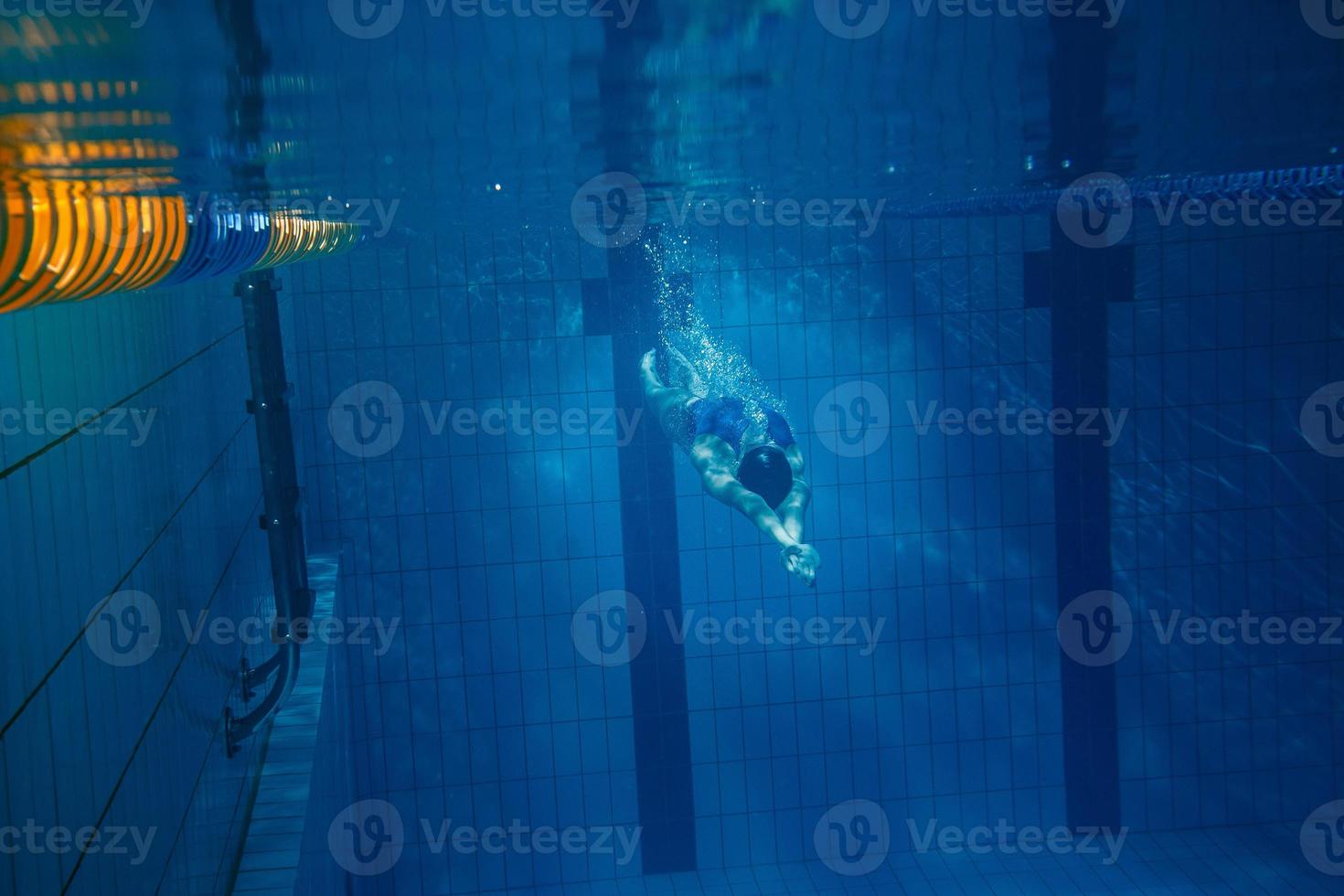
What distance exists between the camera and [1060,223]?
26.0ft

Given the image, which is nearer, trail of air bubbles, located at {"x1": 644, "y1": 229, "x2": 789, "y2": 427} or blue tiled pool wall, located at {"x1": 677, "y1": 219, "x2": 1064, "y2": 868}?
trail of air bubbles, located at {"x1": 644, "y1": 229, "x2": 789, "y2": 427}
